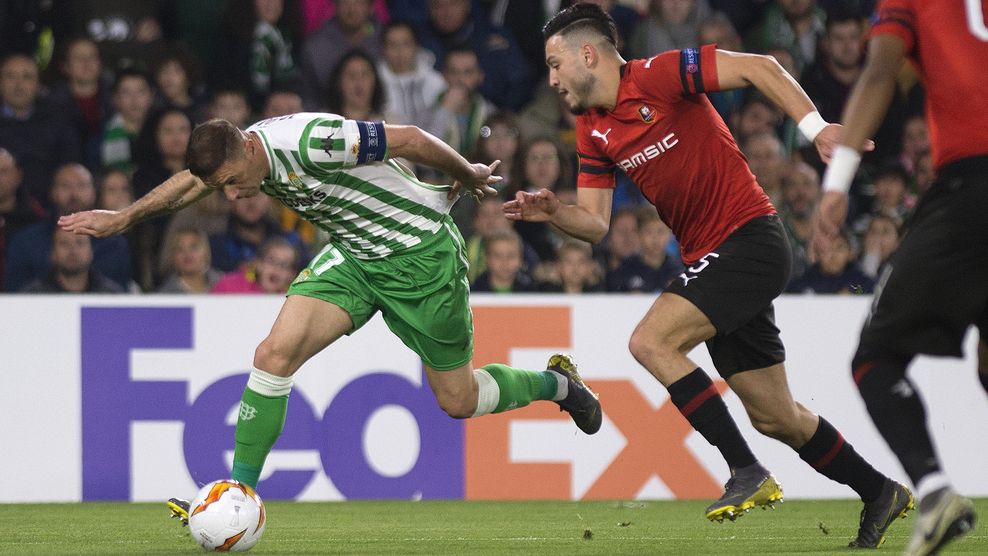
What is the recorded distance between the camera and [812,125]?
17.4 ft

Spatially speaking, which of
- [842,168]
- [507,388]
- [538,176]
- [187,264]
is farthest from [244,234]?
[842,168]

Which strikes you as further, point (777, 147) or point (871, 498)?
point (777, 147)

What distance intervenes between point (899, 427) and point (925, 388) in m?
5.18

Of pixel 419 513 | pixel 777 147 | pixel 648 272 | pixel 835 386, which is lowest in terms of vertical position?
pixel 419 513

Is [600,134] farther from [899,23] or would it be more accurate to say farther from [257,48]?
[257,48]

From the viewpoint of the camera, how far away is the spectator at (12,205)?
9.92 meters

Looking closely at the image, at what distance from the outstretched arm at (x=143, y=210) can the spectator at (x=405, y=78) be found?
500cm

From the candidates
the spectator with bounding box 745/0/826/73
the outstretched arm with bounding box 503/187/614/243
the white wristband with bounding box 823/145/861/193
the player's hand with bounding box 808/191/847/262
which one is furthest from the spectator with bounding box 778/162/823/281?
the player's hand with bounding box 808/191/847/262

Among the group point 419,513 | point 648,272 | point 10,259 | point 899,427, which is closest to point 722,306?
point 899,427

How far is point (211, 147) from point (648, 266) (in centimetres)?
491

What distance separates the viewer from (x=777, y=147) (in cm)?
1099

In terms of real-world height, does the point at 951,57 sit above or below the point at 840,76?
below

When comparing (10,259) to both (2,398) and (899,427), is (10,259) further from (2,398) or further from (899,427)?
(899,427)

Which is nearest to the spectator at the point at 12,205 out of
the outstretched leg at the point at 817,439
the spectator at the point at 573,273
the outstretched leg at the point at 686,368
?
the spectator at the point at 573,273
